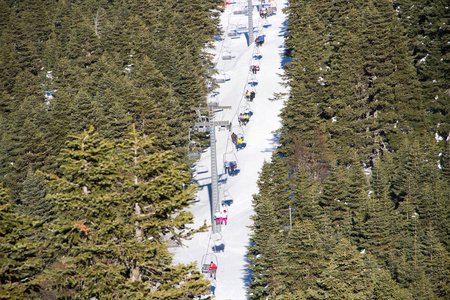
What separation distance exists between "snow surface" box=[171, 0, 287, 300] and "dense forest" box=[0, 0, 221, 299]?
3620 millimetres

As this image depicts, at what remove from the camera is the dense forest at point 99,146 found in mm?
14891

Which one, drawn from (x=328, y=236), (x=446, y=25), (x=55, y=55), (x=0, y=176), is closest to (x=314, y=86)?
(x=446, y=25)

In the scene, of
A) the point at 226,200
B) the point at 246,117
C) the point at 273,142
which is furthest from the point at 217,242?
the point at 246,117

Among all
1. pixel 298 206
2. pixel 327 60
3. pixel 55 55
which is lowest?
pixel 298 206

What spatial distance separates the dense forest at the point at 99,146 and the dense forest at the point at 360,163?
7481mm

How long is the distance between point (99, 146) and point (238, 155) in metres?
Answer: 35.9

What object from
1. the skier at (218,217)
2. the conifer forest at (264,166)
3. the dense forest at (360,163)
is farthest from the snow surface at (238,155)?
the conifer forest at (264,166)

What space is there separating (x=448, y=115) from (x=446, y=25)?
11.5 metres

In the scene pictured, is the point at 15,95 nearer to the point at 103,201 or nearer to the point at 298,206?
the point at 298,206

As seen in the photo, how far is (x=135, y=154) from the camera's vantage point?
16266mm

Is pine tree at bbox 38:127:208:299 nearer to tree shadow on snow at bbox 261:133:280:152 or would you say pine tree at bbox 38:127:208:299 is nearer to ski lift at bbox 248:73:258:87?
tree shadow on snow at bbox 261:133:280:152

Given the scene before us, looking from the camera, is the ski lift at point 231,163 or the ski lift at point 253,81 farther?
the ski lift at point 253,81

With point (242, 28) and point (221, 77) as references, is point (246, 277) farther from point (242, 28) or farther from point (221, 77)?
point (242, 28)

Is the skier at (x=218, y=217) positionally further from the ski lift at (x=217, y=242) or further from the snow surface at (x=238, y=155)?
the snow surface at (x=238, y=155)
